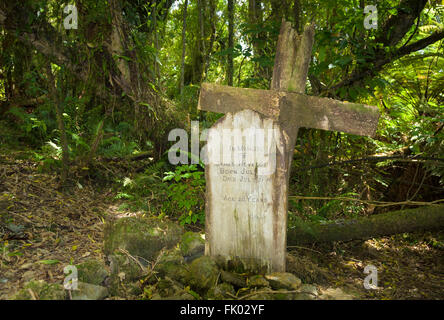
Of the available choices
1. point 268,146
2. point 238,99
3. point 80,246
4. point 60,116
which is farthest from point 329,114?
point 60,116

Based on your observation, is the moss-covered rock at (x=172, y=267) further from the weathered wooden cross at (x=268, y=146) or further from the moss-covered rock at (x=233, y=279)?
the weathered wooden cross at (x=268, y=146)

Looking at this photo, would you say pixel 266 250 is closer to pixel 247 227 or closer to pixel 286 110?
pixel 247 227

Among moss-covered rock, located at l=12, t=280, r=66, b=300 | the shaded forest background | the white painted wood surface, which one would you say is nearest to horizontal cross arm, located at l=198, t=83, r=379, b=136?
the white painted wood surface

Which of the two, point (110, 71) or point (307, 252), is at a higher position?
point (110, 71)

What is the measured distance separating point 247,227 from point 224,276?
466mm

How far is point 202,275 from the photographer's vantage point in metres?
2.82

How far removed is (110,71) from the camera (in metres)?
4.84

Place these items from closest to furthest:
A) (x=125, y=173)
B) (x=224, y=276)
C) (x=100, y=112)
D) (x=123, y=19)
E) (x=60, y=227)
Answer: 1. (x=224, y=276)
2. (x=60, y=227)
3. (x=123, y=19)
4. (x=125, y=173)
5. (x=100, y=112)

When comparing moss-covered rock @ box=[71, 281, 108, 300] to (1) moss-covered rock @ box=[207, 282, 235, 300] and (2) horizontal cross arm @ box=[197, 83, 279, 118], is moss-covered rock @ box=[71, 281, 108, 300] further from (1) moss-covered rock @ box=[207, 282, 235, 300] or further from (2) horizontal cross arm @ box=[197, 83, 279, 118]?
(2) horizontal cross arm @ box=[197, 83, 279, 118]

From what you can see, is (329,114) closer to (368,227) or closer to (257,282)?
(257,282)

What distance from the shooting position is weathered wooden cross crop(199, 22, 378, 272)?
2.91 m

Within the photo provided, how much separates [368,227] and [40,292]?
135 inches

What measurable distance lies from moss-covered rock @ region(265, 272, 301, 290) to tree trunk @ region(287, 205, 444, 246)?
118cm

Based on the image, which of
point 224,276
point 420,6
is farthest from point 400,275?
point 420,6
